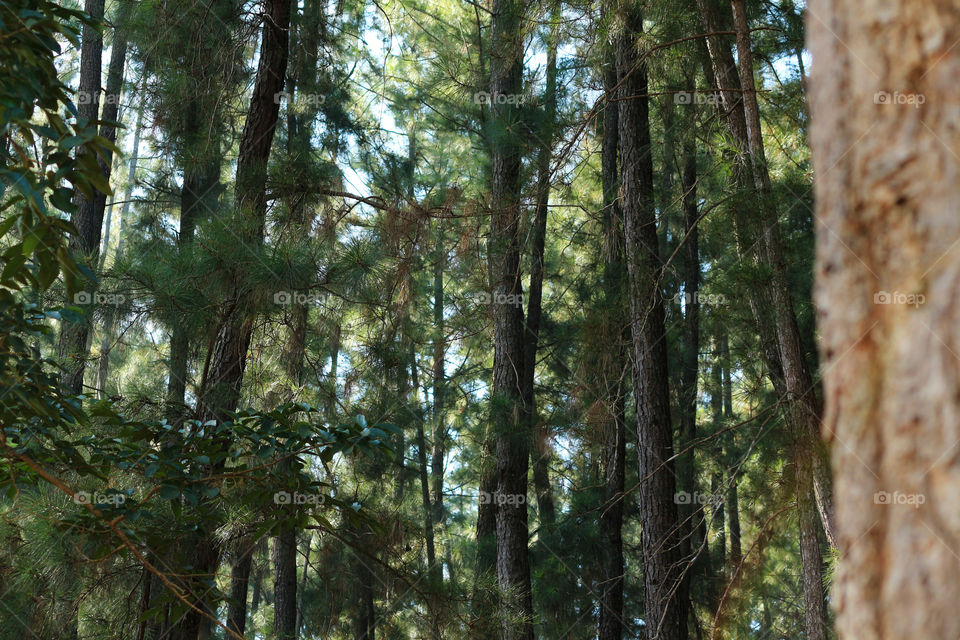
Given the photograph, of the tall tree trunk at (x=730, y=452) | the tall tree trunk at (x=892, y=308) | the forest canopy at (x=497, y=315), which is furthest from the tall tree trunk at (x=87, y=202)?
the tall tree trunk at (x=730, y=452)

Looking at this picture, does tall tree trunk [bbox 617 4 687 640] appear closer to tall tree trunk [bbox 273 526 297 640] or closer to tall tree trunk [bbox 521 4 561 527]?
tall tree trunk [bbox 521 4 561 527]

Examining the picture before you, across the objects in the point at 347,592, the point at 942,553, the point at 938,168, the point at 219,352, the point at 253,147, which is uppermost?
the point at 253,147

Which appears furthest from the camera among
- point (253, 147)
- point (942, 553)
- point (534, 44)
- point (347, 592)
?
point (347, 592)

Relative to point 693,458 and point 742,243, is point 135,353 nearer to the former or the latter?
point 693,458

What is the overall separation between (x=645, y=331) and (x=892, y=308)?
4.80 m

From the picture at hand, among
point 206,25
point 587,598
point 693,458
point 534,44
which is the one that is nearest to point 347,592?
point 587,598

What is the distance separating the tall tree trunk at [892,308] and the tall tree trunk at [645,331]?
444 cm

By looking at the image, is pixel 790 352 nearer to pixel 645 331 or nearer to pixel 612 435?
pixel 645 331

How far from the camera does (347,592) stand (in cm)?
1100

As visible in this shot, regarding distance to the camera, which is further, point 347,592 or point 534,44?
A: point 347,592

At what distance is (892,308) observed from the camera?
101 centimetres

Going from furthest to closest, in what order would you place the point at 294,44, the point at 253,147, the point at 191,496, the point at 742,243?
the point at 294,44 < the point at 253,147 < the point at 742,243 < the point at 191,496

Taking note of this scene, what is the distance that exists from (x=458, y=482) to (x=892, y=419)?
1369 centimetres

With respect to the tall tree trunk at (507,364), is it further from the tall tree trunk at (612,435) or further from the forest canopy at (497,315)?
the tall tree trunk at (612,435)
